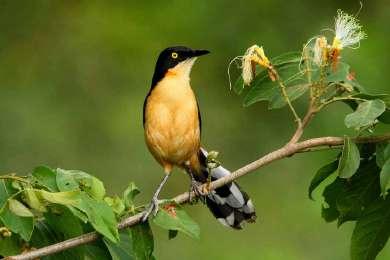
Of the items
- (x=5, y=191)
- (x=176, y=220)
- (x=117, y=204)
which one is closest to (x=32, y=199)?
(x=5, y=191)

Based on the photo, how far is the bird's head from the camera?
20.9 feet

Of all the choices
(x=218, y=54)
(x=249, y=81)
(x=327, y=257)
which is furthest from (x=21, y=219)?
(x=218, y=54)

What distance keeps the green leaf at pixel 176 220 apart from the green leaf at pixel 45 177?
0.43 m

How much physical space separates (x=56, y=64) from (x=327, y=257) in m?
6.14

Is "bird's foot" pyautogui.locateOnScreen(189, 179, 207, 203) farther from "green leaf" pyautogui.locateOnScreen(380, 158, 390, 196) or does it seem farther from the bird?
"green leaf" pyautogui.locateOnScreen(380, 158, 390, 196)

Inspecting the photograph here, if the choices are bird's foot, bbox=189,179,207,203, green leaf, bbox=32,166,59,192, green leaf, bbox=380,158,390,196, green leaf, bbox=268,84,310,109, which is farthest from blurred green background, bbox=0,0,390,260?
green leaf, bbox=32,166,59,192

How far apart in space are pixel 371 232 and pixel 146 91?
9.09 m

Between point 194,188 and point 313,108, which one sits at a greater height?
point 313,108

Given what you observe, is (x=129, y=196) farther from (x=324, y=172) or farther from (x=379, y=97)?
(x=379, y=97)

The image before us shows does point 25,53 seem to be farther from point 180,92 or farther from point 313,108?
point 313,108

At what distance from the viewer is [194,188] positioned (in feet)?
17.9

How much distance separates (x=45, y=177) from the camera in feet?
13.7

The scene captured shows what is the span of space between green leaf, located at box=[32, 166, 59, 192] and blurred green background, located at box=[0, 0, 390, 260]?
5798 mm

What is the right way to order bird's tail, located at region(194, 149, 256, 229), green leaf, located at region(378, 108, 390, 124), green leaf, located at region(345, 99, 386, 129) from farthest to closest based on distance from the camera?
bird's tail, located at region(194, 149, 256, 229) → green leaf, located at region(378, 108, 390, 124) → green leaf, located at region(345, 99, 386, 129)
